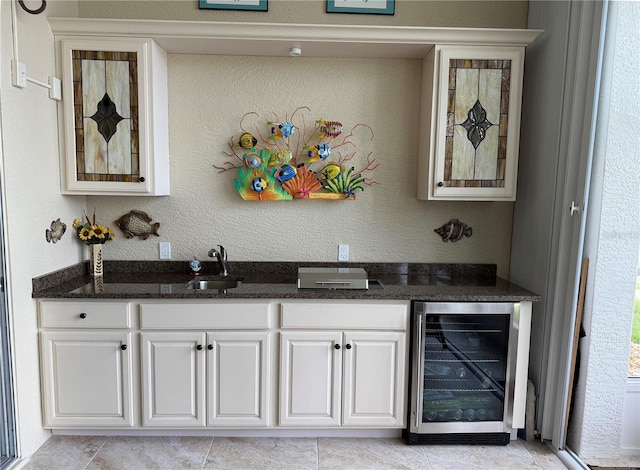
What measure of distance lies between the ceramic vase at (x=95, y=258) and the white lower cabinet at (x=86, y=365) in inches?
16.8

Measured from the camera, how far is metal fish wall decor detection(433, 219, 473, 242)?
112 inches

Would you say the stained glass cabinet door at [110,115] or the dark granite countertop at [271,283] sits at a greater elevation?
the stained glass cabinet door at [110,115]

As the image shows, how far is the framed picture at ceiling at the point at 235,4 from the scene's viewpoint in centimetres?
267

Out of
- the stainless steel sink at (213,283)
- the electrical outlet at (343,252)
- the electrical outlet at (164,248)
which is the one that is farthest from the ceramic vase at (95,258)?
the electrical outlet at (343,252)

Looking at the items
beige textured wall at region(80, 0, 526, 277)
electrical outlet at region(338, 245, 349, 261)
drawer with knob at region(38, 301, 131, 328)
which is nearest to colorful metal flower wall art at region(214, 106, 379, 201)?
beige textured wall at region(80, 0, 526, 277)

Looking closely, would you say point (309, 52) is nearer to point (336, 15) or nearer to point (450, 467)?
point (336, 15)

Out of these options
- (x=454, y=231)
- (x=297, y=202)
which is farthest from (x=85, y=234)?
(x=454, y=231)

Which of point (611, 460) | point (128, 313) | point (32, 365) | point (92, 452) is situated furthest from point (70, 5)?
point (611, 460)

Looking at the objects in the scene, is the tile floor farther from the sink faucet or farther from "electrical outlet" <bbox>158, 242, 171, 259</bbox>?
"electrical outlet" <bbox>158, 242, 171, 259</bbox>

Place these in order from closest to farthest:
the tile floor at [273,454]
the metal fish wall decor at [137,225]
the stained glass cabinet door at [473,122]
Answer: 1. the tile floor at [273,454]
2. the stained glass cabinet door at [473,122]
3. the metal fish wall decor at [137,225]

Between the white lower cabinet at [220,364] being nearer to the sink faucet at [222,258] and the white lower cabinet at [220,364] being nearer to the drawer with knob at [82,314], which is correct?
the drawer with knob at [82,314]

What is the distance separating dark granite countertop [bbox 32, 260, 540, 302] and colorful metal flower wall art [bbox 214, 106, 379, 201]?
498mm

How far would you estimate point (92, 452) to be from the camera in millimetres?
2301

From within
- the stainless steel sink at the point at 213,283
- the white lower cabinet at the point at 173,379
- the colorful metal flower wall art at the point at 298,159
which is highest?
the colorful metal flower wall art at the point at 298,159
